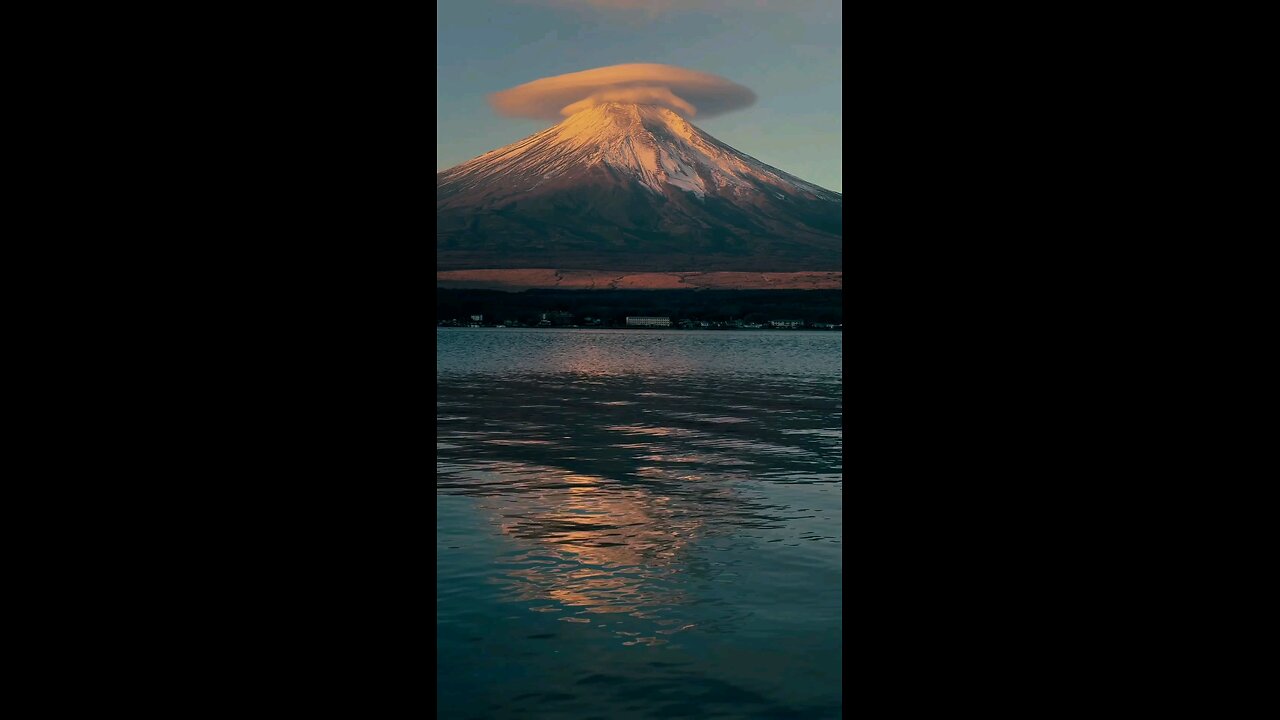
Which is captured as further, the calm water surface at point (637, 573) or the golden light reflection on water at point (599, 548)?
the golden light reflection on water at point (599, 548)

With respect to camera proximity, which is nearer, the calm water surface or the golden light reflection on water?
the calm water surface

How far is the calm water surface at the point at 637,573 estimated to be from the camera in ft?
16.4

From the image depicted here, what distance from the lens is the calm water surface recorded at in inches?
197

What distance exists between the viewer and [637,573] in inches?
289

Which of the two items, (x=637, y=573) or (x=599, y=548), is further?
(x=599, y=548)

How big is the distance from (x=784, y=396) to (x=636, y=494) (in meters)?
15.3
